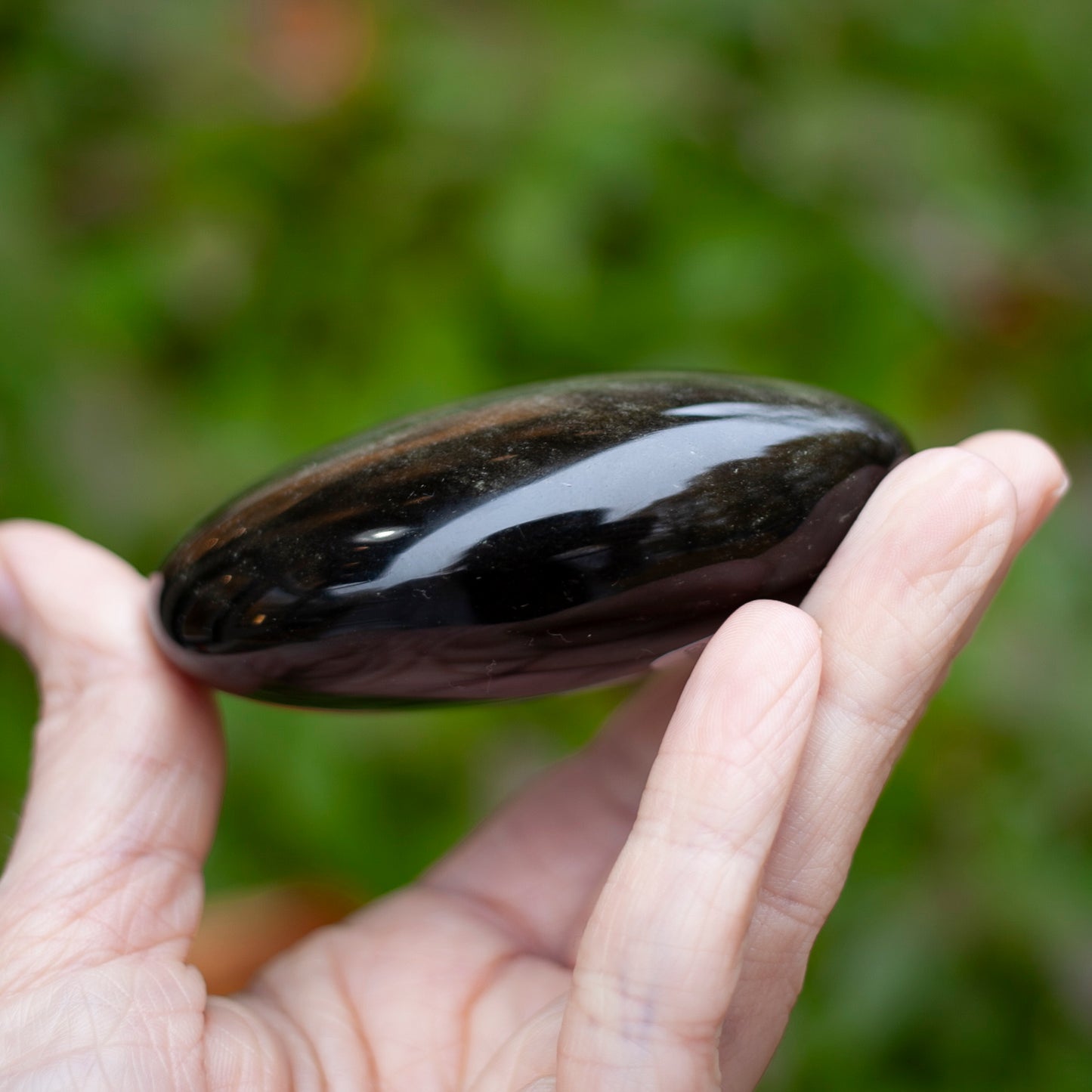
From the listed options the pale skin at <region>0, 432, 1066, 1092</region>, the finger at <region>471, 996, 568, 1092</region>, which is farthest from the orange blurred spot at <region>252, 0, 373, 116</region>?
the finger at <region>471, 996, 568, 1092</region>

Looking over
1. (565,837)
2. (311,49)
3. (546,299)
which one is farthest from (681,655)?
(311,49)

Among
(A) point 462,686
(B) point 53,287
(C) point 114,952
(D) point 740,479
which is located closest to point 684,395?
(D) point 740,479

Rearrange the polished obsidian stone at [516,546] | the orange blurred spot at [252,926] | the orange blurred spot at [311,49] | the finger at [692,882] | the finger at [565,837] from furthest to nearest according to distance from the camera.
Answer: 1. the orange blurred spot at [311,49]
2. the orange blurred spot at [252,926]
3. the finger at [565,837]
4. the polished obsidian stone at [516,546]
5. the finger at [692,882]

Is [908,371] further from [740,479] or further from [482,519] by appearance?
[482,519]

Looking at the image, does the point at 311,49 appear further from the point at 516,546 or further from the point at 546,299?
the point at 516,546

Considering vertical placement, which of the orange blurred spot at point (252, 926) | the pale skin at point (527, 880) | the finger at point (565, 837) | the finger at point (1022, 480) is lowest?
the orange blurred spot at point (252, 926)

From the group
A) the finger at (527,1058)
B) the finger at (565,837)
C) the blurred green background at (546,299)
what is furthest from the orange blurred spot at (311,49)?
the finger at (527,1058)

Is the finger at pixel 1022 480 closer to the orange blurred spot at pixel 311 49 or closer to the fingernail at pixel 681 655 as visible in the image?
the fingernail at pixel 681 655
